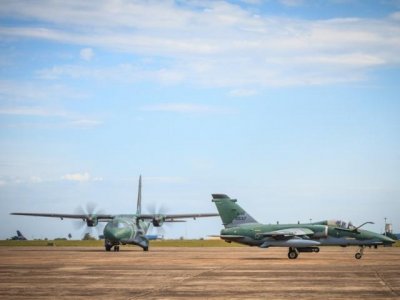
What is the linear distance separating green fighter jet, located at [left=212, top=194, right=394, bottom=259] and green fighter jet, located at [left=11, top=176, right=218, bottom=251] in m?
16.1

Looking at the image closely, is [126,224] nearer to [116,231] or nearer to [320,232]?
[116,231]

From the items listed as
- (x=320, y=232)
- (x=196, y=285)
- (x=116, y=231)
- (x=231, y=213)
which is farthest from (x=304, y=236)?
(x=196, y=285)

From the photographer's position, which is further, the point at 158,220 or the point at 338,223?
the point at 158,220

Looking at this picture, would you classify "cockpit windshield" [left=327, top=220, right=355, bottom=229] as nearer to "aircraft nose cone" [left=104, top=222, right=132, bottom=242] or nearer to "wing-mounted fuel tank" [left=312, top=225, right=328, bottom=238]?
"wing-mounted fuel tank" [left=312, top=225, right=328, bottom=238]

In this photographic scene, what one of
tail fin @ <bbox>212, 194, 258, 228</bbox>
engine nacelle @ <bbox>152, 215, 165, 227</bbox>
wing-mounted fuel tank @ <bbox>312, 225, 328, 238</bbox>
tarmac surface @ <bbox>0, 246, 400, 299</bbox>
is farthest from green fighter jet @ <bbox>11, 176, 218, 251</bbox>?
tarmac surface @ <bbox>0, 246, 400, 299</bbox>

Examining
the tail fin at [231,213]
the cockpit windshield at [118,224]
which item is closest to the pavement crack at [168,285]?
the tail fin at [231,213]

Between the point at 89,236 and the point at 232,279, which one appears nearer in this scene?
the point at 232,279

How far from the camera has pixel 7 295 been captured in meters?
18.2

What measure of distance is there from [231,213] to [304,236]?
239 inches

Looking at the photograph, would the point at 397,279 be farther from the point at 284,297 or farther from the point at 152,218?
the point at 152,218

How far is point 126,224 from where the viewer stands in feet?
204

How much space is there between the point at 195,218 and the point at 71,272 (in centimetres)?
4403

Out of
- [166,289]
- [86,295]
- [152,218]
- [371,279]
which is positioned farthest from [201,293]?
[152,218]

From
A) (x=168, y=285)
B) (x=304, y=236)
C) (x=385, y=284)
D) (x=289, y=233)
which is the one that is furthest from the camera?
(x=304, y=236)
